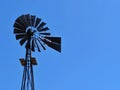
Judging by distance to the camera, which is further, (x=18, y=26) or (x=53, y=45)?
(x=53, y=45)

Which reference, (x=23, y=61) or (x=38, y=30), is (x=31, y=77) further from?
(x=38, y=30)

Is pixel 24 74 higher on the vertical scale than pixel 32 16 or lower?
lower

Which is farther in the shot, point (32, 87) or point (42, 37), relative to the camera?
point (42, 37)

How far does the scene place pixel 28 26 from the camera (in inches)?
642

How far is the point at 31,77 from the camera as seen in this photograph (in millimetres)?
15445

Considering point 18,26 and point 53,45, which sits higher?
point 18,26

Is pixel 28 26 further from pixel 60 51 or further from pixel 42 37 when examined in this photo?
pixel 60 51

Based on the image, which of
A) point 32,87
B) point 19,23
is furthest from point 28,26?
point 32,87

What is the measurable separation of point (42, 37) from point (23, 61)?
71.7 inches

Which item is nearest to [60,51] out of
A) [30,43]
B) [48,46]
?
[48,46]

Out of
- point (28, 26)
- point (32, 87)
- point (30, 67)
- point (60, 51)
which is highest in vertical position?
point (28, 26)

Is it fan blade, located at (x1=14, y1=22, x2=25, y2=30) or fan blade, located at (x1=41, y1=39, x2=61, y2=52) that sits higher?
fan blade, located at (x1=14, y1=22, x2=25, y2=30)

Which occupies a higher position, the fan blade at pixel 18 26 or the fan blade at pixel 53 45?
the fan blade at pixel 18 26

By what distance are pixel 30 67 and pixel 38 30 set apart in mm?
2122
